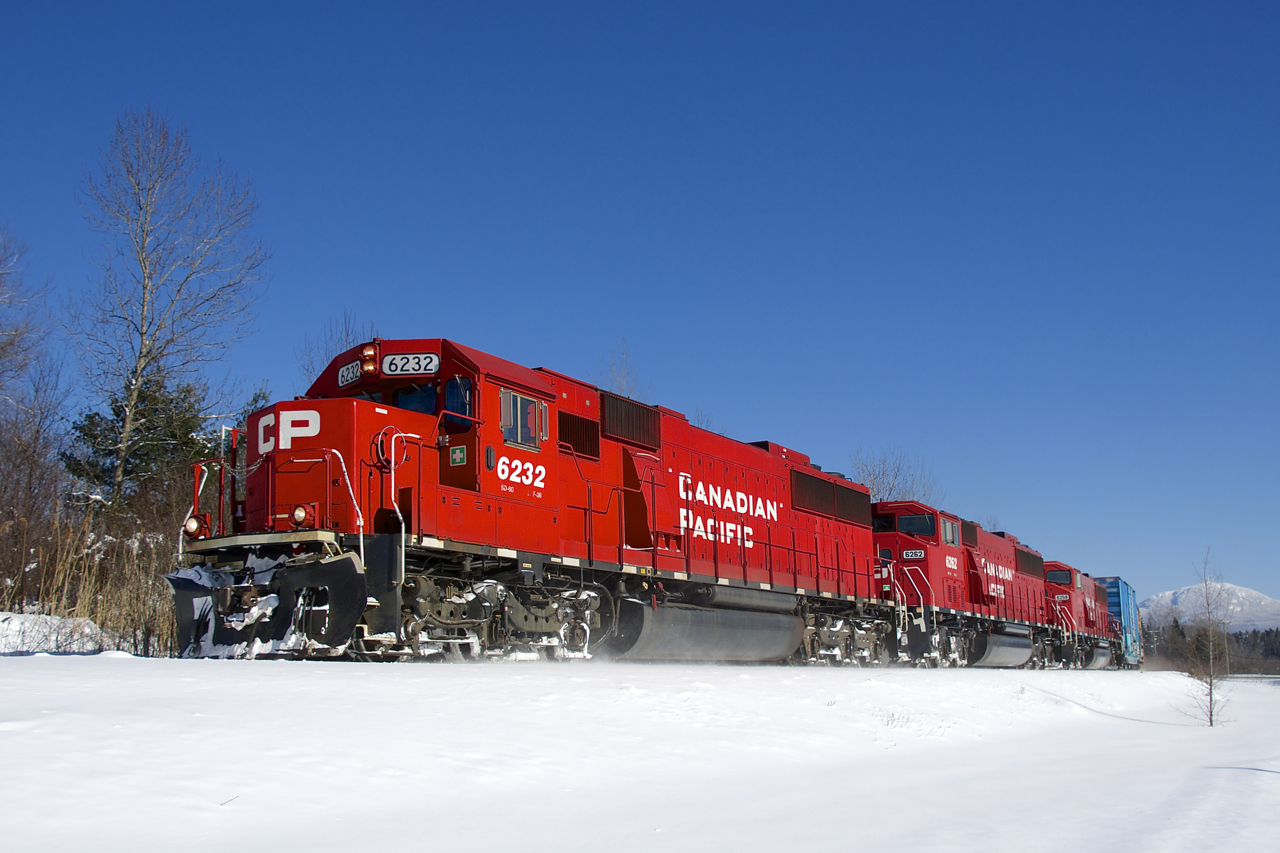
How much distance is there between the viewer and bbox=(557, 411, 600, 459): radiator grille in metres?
12.5

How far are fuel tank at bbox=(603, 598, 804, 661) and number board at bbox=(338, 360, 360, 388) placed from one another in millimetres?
4652

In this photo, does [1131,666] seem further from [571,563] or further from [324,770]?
[324,770]

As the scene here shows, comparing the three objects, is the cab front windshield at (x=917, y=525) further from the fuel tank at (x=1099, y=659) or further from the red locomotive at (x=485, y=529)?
the fuel tank at (x=1099, y=659)

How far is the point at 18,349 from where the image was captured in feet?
68.9

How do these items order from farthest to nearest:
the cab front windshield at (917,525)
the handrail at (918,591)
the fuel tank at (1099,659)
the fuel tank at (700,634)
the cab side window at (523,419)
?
the fuel tank at (1099,659) < the cab front windshield at (917,525) < the handrail at (918,591) < the fuel tank at (700,634) < the cab side window at (523,419)

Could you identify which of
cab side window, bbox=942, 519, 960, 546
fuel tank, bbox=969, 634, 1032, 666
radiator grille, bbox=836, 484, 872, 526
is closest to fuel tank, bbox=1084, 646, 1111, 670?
fuel tank, bbox=969, 634, 1032, 666

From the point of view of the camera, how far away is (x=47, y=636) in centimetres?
1116

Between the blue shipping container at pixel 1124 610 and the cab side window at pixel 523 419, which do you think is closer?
the cab side window at pixel 523 419

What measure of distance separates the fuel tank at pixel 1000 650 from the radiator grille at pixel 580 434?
15.8m

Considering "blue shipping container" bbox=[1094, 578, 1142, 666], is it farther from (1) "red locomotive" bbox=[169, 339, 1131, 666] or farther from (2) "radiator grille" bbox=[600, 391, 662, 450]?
(2) "radiator grille" bbox=[600, 391, 662, 450]

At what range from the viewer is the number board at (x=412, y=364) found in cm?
1079

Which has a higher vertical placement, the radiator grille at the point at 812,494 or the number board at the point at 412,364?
the number board at the point at 412,364

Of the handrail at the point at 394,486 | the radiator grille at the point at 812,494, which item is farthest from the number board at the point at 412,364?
the radiator grille at the point at 812,494

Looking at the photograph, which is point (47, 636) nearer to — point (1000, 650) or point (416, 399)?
point (416, 399)
